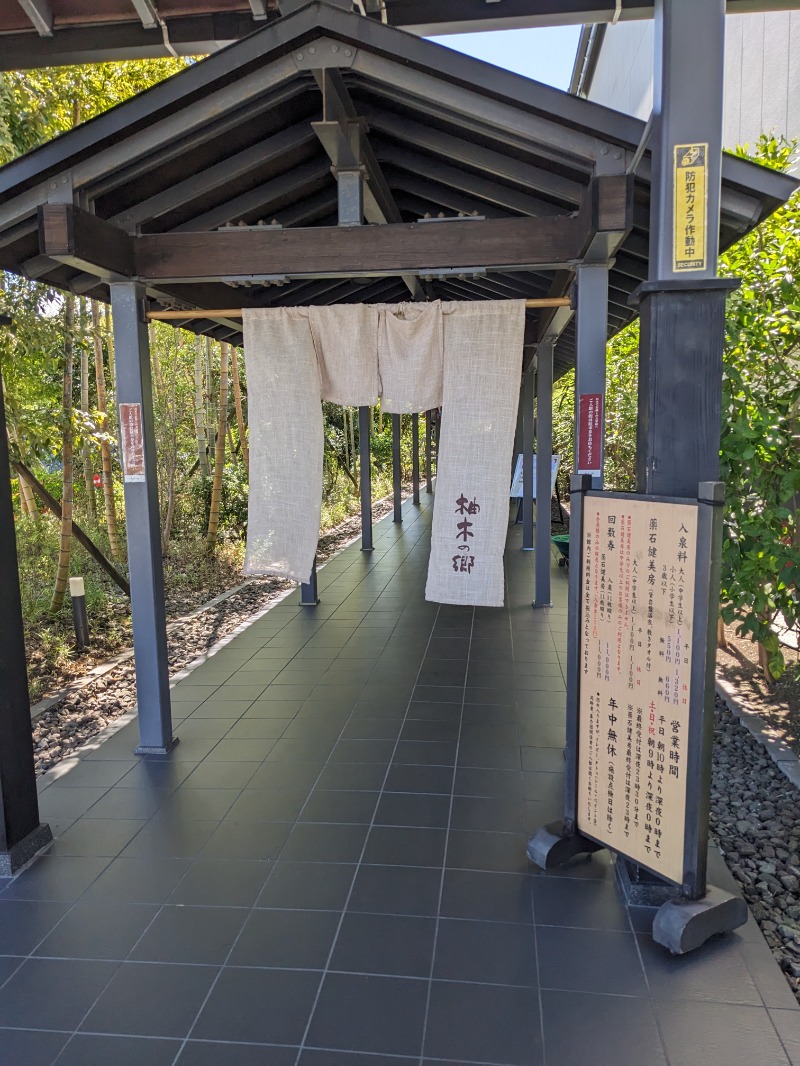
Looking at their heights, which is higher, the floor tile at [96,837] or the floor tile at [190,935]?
the floor tile at [96,837]

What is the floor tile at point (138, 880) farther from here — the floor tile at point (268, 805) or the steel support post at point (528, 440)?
the steel support post at point (528, 440)

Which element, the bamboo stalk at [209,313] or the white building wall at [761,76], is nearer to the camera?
the bamboo stalk at [209,313]

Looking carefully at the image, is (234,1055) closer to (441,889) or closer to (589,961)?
(441,889)

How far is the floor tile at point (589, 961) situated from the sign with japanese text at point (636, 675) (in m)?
0.35

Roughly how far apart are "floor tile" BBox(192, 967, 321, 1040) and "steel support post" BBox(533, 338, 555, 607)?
20.2ft

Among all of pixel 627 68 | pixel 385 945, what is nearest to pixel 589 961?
pixel 385 945

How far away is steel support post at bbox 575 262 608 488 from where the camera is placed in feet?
13.6

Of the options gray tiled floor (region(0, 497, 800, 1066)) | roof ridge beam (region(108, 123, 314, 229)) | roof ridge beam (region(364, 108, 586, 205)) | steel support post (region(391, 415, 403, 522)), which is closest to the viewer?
gray tiled floor (region(0, 497, 800, 1066))

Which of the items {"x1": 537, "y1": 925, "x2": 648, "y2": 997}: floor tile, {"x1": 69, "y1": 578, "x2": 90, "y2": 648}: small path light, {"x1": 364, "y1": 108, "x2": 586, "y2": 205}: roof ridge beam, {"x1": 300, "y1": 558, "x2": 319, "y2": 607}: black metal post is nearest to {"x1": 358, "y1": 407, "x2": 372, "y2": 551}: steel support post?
{"x1": 300, "y1": 558, "x2": 319, "y2": 607}: black metal post

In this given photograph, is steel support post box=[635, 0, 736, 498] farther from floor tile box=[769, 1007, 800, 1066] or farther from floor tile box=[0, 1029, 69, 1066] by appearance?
floor tile box=[0, 1029, 69, 1066]

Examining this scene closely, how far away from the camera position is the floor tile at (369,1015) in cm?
247

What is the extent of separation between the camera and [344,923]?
121 inches

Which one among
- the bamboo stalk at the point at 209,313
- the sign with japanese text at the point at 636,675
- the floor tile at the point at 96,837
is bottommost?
the floor tile at the point at 96,837

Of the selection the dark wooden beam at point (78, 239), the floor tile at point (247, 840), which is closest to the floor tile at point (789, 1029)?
the floor tile at point (247, 840)
